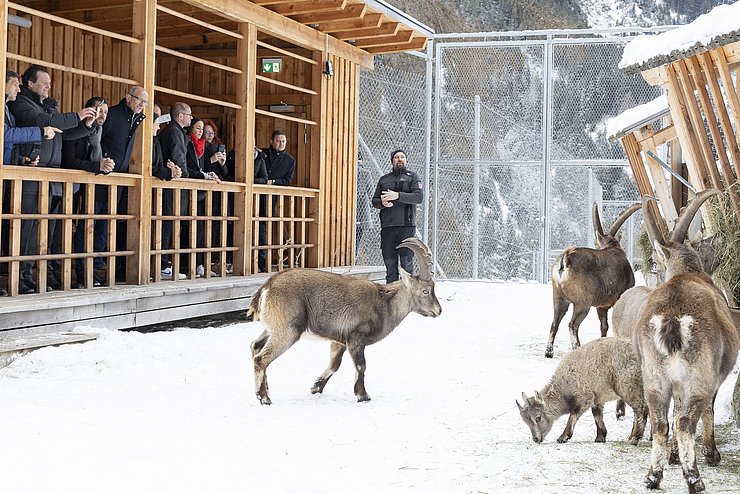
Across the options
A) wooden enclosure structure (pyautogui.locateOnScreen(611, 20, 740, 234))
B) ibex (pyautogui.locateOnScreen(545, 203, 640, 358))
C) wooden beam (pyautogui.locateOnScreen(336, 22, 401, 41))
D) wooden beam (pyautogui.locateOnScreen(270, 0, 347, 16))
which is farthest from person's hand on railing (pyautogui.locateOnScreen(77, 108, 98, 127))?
wooden beam (pyautogui.locateOnScreen(336, 22, 401, 41))

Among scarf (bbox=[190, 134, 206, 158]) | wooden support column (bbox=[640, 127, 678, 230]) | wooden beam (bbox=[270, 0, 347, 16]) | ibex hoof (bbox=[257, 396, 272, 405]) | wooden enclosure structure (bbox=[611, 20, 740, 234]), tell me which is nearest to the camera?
wooden enclosure structure (bbox=[611, 20, 740, 234])

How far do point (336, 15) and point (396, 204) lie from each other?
287 centimetres

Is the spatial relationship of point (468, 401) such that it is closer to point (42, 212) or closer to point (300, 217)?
point (42, 212)

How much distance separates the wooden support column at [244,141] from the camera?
11977 mm

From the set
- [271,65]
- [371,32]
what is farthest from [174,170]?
[371,32]

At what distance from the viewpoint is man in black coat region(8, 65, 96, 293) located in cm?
870

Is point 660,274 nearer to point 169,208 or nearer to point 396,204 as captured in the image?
point 169,208

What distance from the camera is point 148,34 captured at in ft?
33.3

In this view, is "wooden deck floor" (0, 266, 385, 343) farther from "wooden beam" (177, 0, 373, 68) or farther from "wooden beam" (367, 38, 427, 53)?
"wooden beam" (367, 38, 427, 53)

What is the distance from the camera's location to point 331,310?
293 inches

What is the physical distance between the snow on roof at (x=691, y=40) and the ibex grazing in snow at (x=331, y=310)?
7.53 ft

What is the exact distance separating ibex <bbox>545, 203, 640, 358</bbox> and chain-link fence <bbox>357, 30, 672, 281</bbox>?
6410mm

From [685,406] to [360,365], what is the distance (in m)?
3.09

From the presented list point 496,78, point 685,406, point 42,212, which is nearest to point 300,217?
point 42,212
